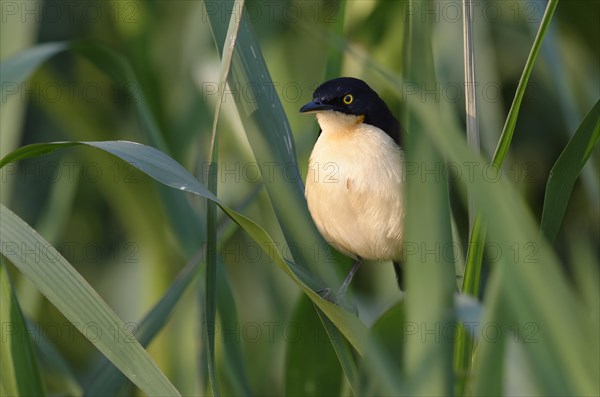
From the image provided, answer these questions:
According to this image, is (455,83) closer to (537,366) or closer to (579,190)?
(579,190)

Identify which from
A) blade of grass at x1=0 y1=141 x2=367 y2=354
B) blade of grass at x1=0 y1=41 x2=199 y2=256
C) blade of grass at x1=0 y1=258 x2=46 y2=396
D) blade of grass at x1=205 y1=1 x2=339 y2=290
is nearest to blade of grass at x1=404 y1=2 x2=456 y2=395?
blade of grass at x1=0 y1=141 x2=367 y2=354

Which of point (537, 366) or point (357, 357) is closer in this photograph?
point (537, 366)

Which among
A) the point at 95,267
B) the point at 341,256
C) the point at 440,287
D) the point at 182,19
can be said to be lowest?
the point at 95,267

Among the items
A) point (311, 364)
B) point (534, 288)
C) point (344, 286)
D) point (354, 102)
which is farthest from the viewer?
point (354, 102)

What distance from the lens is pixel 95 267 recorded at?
435 centimetres

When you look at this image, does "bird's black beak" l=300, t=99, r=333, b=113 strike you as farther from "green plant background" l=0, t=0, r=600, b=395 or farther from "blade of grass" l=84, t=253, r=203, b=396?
"blade of grass" l=84, t=253, r=203, b=396

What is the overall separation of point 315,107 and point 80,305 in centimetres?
112

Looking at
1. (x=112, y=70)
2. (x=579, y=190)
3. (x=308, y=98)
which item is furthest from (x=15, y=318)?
(x=579, y=190)

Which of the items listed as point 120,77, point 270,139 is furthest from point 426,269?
point 120,77

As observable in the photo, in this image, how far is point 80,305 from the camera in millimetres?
1641

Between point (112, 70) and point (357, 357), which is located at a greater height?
point (112, 70)

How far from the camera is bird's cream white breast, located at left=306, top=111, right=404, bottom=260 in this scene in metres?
2.47

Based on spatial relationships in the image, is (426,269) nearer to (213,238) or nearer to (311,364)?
(213,238)

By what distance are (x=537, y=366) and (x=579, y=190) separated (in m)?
2.89
